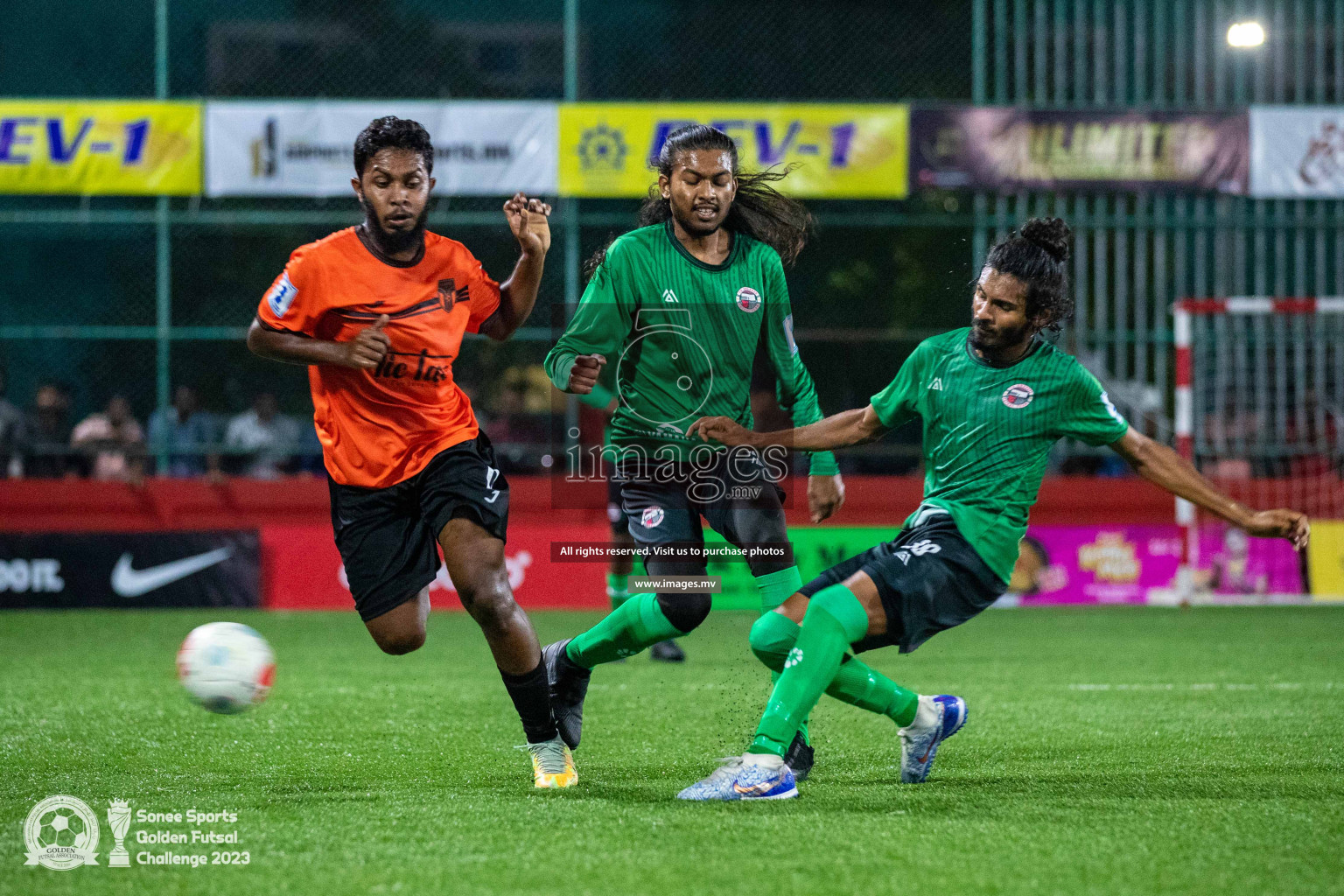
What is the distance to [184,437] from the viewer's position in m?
14.2

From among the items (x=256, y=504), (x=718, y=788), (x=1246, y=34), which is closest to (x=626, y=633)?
(x=718, y=788)

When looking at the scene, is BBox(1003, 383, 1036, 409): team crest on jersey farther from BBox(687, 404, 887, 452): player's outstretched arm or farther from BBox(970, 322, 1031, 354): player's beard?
BBox(687, 404, 887, 452): player's outstretched arm

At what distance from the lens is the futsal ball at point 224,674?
16.7ft

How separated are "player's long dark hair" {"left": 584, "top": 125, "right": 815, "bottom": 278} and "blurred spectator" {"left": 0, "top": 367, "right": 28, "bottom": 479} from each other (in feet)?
30.9

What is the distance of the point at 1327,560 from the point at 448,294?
10.5 metres

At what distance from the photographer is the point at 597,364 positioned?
5.32 meters

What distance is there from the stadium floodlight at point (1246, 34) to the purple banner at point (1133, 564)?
4.82m

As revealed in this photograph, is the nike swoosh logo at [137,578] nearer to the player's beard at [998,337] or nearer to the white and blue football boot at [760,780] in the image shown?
the white and blue football boot at [760,780]

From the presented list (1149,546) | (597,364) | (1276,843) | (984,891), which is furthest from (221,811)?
(1149,546)

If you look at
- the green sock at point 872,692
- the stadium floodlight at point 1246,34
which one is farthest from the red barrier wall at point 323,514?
the green sock at point 872,692

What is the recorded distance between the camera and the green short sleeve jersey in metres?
4.86

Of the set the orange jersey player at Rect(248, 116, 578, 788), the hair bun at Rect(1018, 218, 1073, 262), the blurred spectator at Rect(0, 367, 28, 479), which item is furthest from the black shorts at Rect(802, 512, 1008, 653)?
the blurred spectator at Rect(0, 367, 28, 479)

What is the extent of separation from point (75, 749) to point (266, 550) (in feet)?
24.2

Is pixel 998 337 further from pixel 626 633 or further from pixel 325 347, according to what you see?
pixel 325 347
